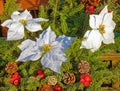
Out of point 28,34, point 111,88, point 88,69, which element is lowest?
point 111,88

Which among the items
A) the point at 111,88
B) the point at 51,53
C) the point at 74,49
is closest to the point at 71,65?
the point at 74,49

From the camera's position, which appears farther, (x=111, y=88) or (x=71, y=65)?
(x=111, y=88)

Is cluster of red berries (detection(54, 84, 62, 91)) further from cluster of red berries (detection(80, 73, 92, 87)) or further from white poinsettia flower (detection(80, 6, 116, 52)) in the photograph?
white poinsettia flower (detection(80, 6, 116, 52))

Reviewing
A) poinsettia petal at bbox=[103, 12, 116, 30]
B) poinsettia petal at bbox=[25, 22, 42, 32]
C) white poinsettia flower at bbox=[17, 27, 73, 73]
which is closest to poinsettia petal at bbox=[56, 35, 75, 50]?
white poinsettia flower at bbox=[17, 27, 73, 73]

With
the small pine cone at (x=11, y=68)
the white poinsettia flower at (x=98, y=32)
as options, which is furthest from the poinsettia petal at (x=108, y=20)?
the small pine cone at (x=11, y=68)

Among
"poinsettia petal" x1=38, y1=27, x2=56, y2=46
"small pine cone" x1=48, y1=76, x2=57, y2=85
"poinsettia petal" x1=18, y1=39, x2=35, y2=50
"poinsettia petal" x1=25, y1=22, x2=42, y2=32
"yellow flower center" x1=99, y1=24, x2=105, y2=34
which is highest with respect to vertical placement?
"poinsettia petal" x1=25, y1=22, x2=42, y2=32

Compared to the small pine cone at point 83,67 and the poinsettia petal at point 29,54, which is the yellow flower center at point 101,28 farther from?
the poinsettia petal at point 29,54

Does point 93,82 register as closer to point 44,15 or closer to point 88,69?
point 88,69
